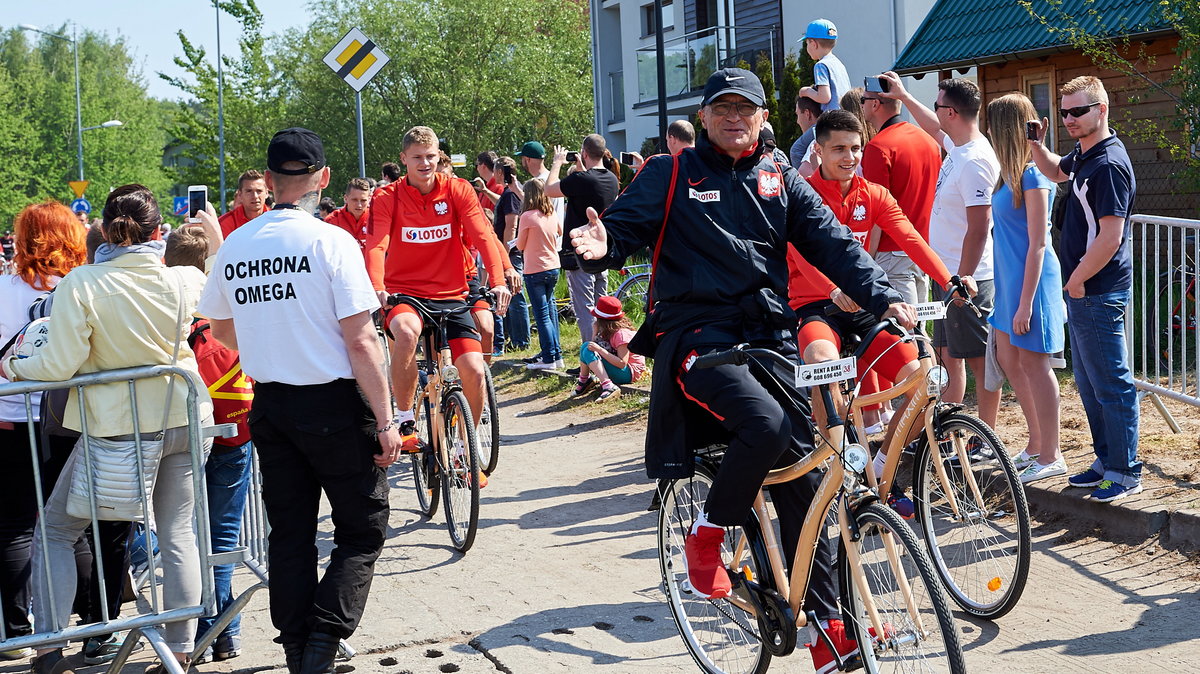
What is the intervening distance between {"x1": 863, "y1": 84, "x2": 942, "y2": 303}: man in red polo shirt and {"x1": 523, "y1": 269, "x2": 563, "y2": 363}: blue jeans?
6082 millimetres

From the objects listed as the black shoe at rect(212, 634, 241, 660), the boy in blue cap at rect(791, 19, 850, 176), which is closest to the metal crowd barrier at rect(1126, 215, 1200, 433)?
the boy in blue cap at rect(791, 19, 850, 176)

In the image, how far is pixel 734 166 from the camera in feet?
14.5

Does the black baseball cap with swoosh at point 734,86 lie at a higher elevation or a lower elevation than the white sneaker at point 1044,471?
higher

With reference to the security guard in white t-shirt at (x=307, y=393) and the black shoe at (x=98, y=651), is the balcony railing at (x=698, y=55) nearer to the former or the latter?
the black shoe at (x=98, y=651)

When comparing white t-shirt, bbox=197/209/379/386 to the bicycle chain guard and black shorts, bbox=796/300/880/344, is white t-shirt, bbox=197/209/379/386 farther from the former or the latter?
black shorts, bbox=796/300/880/344

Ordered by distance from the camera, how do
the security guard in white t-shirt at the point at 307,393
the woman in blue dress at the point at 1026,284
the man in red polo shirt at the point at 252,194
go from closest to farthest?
the security guard in white t-shirt at the point at 307,393
the woman in blue dress at the point at 1026,284
the man in red polo shirt at the point at 252,194

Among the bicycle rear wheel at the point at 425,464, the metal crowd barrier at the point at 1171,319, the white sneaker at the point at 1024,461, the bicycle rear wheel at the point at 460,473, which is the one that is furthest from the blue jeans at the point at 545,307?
the white sneaker at the point at 1024,461

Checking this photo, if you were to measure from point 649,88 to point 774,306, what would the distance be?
2790cm

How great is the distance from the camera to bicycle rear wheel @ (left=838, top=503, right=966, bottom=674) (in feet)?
11.4

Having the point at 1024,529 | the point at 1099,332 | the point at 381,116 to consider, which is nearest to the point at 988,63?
the point at 1099,332

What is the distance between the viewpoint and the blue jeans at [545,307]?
41.6 feet

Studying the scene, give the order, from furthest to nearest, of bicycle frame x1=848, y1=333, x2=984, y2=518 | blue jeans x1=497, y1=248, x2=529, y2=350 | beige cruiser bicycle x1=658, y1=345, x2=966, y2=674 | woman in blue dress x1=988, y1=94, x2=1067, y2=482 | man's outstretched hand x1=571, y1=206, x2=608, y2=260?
1. blue jeans x1=497, y1=248, x2=529, y2=350
2. woman in blue dress x1=988, y1=94, x2=1067, y2=482
3. bicycle frame x1=848, y1=333, x2=984, y2=518
4. man's outstretched hand x1=571, y1=206, x2=608, y2=260
5. beige cruiser bicycle x1=658, y1=345, x2=966, y2=674

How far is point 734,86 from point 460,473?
3395 millimetres

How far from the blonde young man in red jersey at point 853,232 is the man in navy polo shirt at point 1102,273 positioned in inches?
33.6
